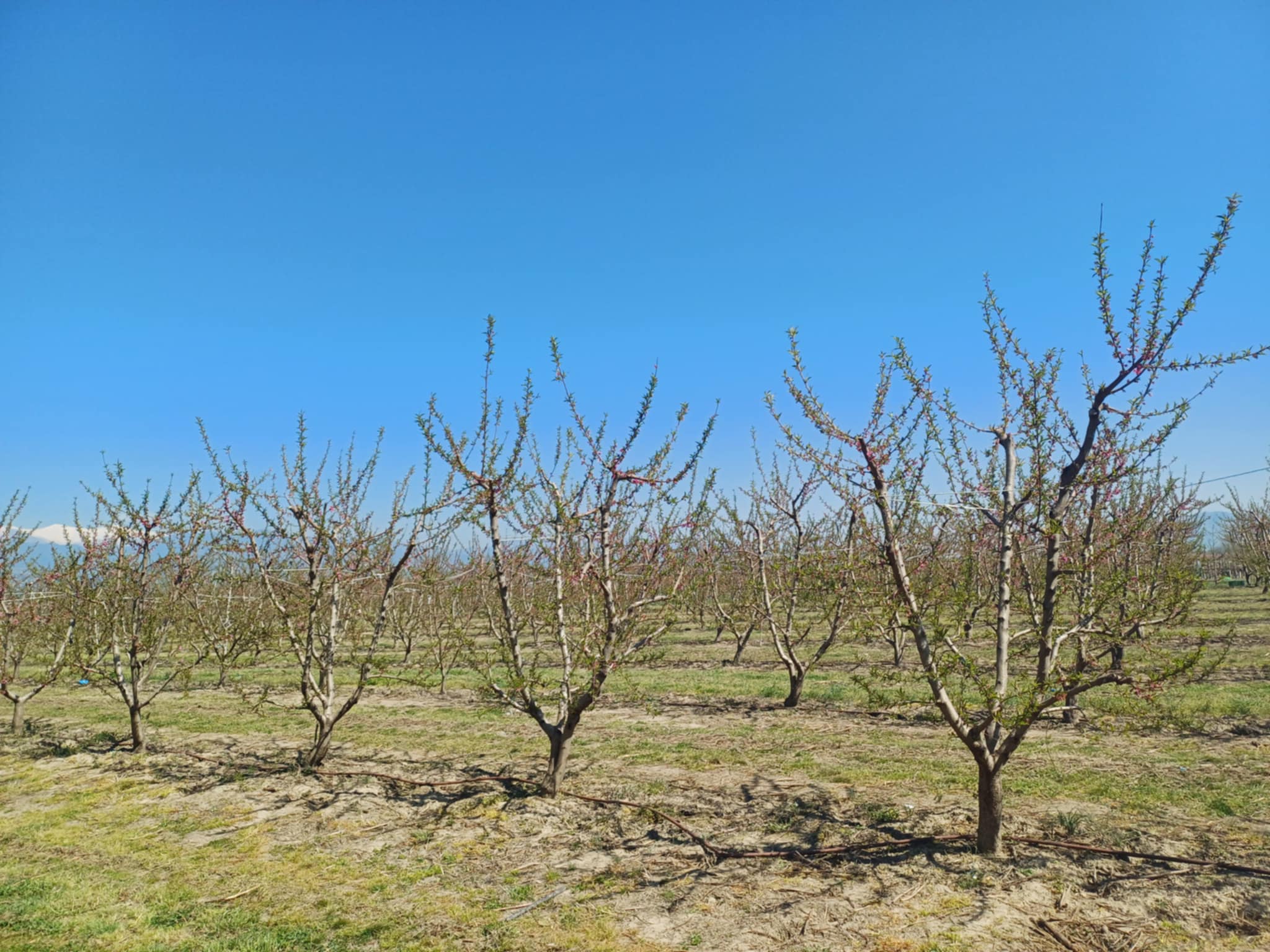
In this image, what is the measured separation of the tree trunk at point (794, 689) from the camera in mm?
10766

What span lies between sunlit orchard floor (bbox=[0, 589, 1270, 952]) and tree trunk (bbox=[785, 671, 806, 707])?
119 centimetres

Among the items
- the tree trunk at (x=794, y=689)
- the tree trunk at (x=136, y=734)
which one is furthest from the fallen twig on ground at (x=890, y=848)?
the tree trunk at (x=136, y=734)

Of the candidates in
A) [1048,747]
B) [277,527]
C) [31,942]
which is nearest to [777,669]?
[1048,747]

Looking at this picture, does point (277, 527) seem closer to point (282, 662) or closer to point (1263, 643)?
point (282, 662)

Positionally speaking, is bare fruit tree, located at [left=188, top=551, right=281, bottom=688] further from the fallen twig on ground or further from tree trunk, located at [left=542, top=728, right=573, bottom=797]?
the fallen twig on ground

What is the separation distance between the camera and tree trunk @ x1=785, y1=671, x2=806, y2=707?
35.3 ft

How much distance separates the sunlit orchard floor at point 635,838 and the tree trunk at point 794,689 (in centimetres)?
119

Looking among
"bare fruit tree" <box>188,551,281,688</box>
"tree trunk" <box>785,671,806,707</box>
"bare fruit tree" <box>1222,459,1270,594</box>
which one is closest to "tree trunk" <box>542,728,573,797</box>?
"bare fruit tree" <box>188,551,281,688</box>

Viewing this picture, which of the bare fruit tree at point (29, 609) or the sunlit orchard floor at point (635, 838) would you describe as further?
the bare fruit tree at point (29, 609)

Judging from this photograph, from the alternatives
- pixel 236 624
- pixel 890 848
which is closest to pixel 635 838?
pixel 890 848

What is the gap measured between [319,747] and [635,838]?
4.01 m

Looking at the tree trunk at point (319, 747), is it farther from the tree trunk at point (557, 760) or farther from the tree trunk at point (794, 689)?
the tree trunk at point (794, 689)

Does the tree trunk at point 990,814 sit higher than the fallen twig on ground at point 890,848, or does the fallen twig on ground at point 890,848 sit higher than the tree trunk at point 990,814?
the tree trunk at point 990,814

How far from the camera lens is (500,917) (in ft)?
13.3
